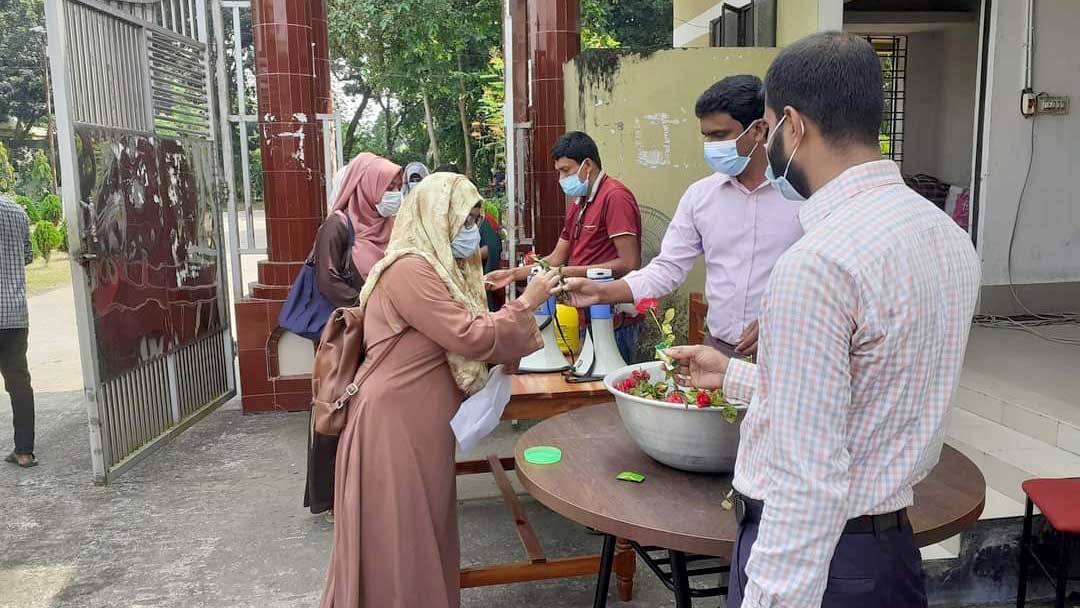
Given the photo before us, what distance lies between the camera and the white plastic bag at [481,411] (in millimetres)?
2357

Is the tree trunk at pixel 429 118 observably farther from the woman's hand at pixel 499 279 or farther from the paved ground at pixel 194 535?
the woman's hand at pixel 499 279

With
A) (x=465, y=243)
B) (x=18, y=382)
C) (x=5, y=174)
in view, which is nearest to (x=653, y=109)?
(x=465, y=243)

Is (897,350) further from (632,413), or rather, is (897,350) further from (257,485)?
(257,485)

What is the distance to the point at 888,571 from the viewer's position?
1.16 m

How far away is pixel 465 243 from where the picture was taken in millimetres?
2436

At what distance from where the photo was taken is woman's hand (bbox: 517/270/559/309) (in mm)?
2373

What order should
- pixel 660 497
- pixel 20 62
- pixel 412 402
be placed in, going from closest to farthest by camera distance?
pixel 660 497
pixel 412 402
pixel 20 62

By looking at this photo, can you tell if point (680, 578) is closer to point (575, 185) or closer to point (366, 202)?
point (575, 185)

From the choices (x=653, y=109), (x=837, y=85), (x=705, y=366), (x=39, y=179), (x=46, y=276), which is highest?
(x=39, y=179)

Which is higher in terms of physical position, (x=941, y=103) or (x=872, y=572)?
(x=941, y=103)

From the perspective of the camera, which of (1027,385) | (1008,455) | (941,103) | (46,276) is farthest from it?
(46,276)

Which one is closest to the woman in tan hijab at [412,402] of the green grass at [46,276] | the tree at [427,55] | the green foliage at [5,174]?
the green grass at [46,276]

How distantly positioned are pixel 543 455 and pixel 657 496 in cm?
36

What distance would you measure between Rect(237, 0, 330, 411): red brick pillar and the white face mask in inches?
60.7
